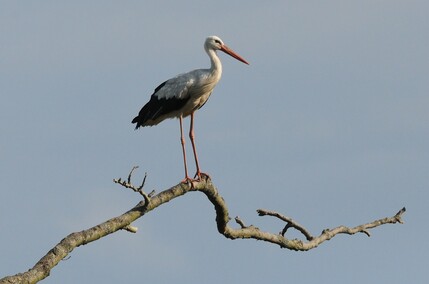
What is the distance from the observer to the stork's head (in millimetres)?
20406

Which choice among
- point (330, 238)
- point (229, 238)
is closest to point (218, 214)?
point (229, 238)

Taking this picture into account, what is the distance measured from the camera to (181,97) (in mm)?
19031

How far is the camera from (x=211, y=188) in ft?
49.6

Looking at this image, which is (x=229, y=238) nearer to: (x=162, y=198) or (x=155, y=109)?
(x=162, y=198)

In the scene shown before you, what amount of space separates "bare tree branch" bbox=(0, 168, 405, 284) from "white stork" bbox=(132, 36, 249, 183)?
3.69 m

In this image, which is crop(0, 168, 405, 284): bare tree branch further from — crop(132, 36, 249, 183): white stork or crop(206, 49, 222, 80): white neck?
crop(206, 49, 222, 80): white neck

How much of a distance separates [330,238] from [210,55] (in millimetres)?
5285

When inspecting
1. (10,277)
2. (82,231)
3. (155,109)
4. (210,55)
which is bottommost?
(10,277)

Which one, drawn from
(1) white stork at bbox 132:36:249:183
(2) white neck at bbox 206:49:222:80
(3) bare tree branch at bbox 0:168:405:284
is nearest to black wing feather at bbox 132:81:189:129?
(1) white stork at bbox 132:36:249:183

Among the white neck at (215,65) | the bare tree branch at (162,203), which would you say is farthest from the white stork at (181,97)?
the bare tree branch at (162,203)

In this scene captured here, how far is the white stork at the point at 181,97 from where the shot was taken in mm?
19062

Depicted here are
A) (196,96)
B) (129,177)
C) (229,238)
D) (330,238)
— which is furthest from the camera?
(196,96)

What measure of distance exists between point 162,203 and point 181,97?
5231mm

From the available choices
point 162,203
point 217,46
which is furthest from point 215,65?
point 162,203
